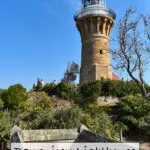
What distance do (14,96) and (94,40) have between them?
13250 millimetres

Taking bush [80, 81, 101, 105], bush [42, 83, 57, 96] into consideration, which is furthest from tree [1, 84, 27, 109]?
bush [80, 81, 101, 105]

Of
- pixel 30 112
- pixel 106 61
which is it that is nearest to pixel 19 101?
pixel 30 112

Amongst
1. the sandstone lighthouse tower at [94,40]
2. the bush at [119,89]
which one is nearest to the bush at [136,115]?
the bush at [119,89]

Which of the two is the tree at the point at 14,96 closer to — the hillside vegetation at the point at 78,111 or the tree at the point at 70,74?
the hillside vegetation at the point at 78,111

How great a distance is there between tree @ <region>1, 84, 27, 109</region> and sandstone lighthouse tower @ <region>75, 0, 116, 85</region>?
33.2 ft

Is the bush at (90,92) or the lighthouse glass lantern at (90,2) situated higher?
the lighthouse glass lantern at (90,2)

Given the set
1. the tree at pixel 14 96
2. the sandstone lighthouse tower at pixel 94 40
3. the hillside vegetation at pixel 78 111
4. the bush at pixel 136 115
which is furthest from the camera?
the sandstone lighthouse tower at pixel 94 40

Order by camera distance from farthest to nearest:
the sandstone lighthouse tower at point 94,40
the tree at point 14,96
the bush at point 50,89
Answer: the sandstone lighthouse tower at point 94,40, the bush at point 50,89, the tree at point 14,96

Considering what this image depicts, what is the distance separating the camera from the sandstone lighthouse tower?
2727 cm

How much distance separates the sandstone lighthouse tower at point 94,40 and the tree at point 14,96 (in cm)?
1012

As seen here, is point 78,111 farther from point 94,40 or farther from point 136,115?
point 94,40

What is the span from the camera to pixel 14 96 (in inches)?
733

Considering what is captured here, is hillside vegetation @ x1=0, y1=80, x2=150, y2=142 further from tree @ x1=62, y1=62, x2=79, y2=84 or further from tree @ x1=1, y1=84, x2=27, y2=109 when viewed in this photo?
tree @ x1=62, y1=62, x2=79, y2=84

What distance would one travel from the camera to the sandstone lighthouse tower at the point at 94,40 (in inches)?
1073
